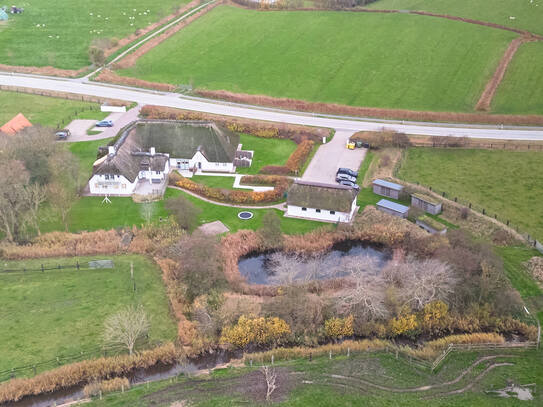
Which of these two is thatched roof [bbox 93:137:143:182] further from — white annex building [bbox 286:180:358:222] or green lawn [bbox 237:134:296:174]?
white annex building [bbox 286:180:358:222]

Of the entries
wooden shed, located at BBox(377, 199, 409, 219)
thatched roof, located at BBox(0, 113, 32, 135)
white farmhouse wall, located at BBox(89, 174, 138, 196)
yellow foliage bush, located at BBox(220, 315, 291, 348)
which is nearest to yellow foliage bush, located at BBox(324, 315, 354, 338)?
yellow foliage bush, located at BBox(220, 315, 291, 348)

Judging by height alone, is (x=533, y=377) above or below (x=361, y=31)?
below

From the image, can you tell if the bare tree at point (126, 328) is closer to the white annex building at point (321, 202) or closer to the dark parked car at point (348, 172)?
the white annex building at point (321, 202)

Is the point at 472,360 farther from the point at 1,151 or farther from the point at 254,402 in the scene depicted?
the point at 1,151

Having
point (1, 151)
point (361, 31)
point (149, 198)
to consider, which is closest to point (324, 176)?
point (149, 198)

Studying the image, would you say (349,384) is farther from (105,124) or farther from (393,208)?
(105,124)

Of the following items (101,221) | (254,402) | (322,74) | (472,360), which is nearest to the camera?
(254,402)

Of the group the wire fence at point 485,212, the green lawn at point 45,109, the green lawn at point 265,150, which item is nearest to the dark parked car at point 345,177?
the wire fence at point 485,212
